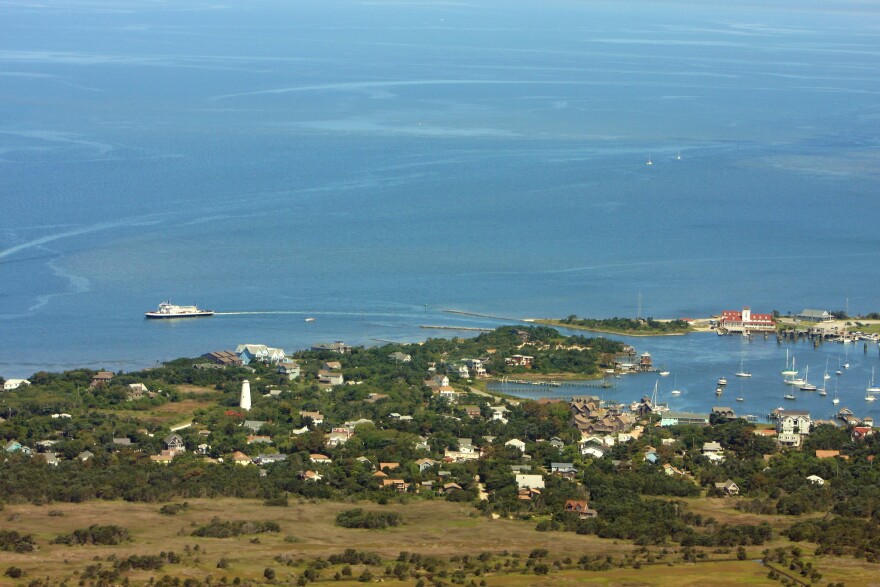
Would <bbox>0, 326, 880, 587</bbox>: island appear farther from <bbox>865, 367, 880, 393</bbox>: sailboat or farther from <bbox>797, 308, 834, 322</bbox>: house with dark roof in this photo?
<bbox>797, 308, 834, 322</bbox>: house with dark roof

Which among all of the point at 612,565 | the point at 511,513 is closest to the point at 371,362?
the point at 511,513

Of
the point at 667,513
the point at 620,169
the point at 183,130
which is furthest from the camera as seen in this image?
the point at 183,130

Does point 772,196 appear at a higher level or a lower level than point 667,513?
higher

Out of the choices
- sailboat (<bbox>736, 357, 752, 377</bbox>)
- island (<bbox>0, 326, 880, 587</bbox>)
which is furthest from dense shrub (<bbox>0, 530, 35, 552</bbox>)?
sailboat (<bbox>736, 357, 752, 377</bbox>)

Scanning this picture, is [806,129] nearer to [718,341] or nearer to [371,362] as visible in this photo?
[718,341]

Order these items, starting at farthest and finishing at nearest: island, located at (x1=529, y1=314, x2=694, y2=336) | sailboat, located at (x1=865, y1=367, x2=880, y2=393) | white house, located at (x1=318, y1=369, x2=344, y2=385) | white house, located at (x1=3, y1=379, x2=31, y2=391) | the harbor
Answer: island, located at (x1=529, y1=314, x2=694, y2=336), sailboat, located at (x1=865, y1=367, x2=880, y2=393), white house, located at (x1=318, y1=369, x2=344, y2=385), the harbor, white house, located at (x1=3, y1=379, x2=31, y2=391)

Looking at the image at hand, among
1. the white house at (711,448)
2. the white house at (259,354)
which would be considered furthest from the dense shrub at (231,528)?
the white house at (259,354)

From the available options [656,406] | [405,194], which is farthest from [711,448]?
[405,194]
